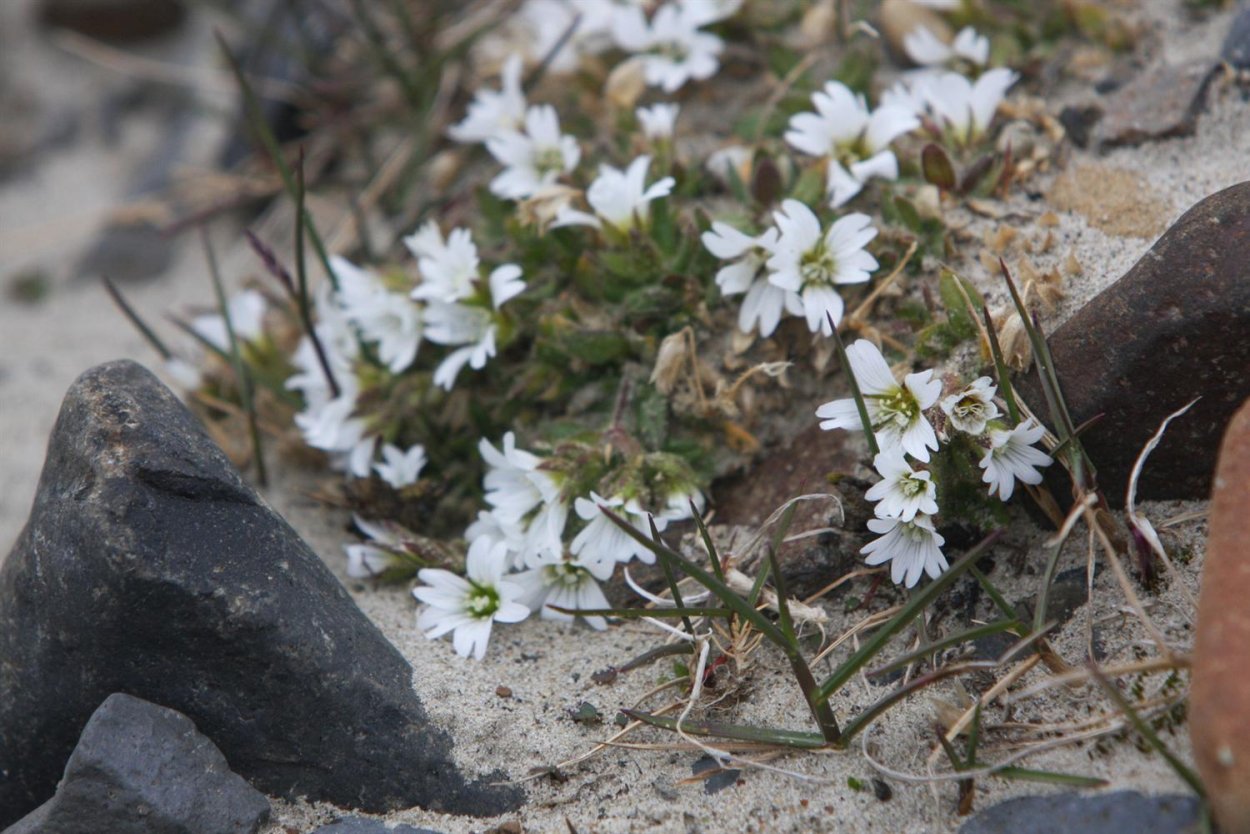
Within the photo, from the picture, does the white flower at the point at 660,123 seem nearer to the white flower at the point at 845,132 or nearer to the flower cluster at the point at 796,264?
the white flower at the point at 845,132

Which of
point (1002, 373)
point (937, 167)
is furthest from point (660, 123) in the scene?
point (1002, 373)

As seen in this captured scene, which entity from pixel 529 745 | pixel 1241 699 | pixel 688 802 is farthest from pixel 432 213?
pixel 1241 699

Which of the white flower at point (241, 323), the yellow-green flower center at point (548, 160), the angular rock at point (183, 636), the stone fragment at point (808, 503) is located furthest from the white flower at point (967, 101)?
the white flower at point (241, 323)

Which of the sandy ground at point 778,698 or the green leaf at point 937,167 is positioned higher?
the green leaf at point 937,167

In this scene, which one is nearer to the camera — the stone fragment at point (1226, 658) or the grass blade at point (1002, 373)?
the stone fragment at point (1226, 658)

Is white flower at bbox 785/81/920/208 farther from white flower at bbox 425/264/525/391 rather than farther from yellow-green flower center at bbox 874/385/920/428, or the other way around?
white flower at bbox 425/264/525/391

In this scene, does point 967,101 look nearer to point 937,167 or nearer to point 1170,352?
point 937,167
